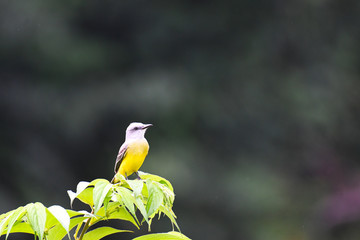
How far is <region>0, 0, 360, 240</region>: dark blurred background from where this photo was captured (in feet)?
36.7

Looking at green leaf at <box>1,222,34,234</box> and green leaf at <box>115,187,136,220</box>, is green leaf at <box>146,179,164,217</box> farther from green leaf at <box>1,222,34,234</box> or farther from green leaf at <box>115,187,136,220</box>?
green leaf at <box>1,222,34,234</box>

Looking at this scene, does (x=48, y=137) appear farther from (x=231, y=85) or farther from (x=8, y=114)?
(x=231, y=85)

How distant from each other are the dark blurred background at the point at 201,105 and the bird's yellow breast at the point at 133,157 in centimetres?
764

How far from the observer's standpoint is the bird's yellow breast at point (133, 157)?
8.86 feet

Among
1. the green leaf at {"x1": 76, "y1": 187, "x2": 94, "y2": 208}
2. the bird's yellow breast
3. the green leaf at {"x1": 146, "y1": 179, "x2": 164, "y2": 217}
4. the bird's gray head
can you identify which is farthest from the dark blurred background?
the green leaf at {"x1": 146, "y1": 179, "x2": 164, "y2": 217}

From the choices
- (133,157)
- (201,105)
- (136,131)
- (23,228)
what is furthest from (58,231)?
(201,105)

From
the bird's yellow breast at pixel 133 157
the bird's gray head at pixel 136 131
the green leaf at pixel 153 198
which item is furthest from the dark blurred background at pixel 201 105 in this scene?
the green leaf at pixel 153 198

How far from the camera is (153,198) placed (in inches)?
67.5

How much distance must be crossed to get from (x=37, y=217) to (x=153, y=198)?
12.8 inches

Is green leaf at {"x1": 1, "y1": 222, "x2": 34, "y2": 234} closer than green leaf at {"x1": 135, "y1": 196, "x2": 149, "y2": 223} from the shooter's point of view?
No

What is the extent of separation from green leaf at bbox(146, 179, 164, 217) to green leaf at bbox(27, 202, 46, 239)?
284 mm

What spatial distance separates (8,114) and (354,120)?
6916 mm

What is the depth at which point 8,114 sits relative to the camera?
1136 centimetres

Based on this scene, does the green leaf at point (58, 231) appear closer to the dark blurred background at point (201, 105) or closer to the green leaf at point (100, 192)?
the green leaf at point (100, 192)
